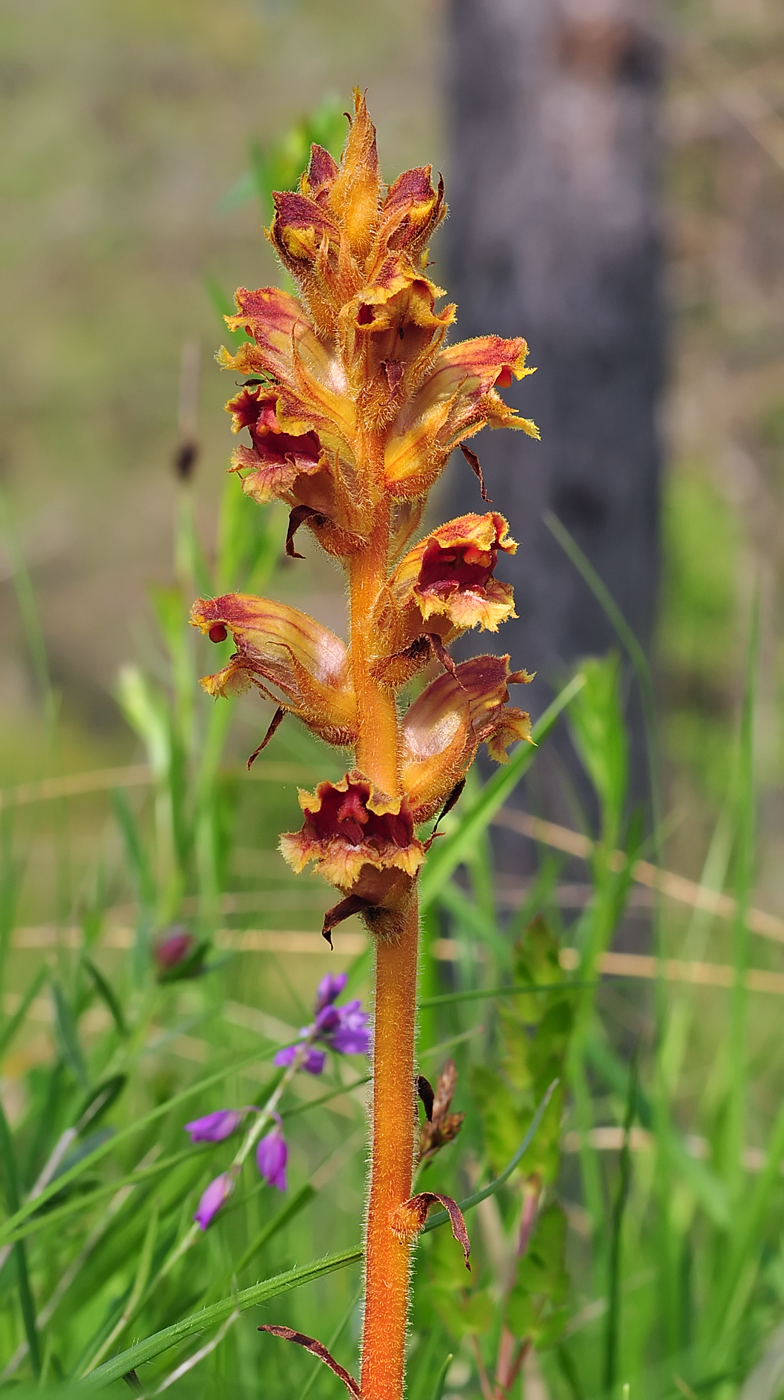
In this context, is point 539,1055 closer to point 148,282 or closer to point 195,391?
point 195,391

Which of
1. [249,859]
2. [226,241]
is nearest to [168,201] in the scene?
[226,241]

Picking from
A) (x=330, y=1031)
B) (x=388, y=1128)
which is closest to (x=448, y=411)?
(x=388, y=1128)

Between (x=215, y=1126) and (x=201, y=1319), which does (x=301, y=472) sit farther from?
(x=215, y=1126)

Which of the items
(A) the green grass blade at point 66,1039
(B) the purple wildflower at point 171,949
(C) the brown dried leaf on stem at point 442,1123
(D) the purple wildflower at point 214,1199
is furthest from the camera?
(B) the purple wildflower at point 171,949

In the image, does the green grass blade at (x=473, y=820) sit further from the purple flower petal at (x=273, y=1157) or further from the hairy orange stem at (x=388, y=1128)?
the hairy orange stem at (x=388, y=1128)

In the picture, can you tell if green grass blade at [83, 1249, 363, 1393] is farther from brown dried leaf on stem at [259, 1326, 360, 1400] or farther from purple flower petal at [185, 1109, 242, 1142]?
purple flower petal at [185, 1109, 242, 1142]

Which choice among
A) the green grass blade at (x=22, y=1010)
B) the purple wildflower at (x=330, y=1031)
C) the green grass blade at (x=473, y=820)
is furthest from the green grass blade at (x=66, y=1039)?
the green grass blade at (x=473, y=820)
